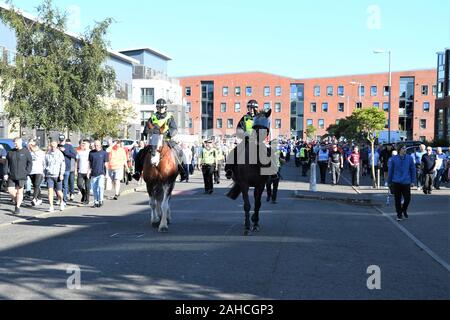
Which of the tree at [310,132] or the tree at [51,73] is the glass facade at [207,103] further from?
the tree at [51,73]

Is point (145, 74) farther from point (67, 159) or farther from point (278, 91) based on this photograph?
point (67, 159)

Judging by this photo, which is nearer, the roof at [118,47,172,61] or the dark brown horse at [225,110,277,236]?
the dark brown horse at [225,110,277,236]

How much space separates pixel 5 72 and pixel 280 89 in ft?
275

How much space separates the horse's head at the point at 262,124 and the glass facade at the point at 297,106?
93.2 meters

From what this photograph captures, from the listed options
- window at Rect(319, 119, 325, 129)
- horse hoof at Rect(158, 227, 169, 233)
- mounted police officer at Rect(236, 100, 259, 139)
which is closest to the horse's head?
mounted police officer at Rect(236, 100, 259, 139)

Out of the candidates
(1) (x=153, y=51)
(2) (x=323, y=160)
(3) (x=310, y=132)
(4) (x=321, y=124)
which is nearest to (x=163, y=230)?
(2) (x=323, y=160)

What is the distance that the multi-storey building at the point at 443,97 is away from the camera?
60.3 metres

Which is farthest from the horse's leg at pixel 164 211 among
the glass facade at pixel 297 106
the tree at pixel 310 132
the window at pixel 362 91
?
the window at pixel 362 91

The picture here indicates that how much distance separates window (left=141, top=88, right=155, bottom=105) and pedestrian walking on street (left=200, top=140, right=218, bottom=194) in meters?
51.1

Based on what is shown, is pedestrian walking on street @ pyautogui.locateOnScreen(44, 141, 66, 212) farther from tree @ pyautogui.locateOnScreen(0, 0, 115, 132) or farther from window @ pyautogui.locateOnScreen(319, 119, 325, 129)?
window @ pyautogui.locateOnScreen(319, 119, 325, 129)

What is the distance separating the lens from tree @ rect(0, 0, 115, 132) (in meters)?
21.3

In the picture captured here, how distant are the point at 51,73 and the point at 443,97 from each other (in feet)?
168
